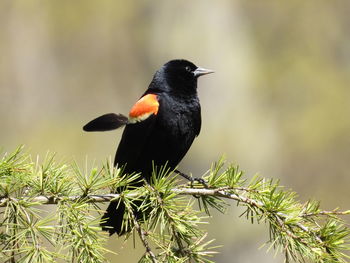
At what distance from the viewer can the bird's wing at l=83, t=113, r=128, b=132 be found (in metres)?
2.33

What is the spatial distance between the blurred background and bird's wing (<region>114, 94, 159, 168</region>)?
1.28 m

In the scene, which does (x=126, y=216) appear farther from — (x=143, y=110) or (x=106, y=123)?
(x=143, y=110)

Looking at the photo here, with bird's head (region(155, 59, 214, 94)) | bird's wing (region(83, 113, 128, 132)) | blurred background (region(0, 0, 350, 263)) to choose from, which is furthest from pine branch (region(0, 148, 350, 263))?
blurred background (region(0, 0, 350, 263))

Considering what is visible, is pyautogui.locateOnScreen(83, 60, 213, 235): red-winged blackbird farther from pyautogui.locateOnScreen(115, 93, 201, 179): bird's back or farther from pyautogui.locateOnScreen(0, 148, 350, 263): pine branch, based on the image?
pyautogui.locateOnScreen(0, 148, 350, 263): pine branch

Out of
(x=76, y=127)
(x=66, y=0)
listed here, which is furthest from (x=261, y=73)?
(x=66, y=0)

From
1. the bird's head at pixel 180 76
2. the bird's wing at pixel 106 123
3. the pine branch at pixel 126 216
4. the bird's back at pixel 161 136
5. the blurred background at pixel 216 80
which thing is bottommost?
the pine branch at pixel 126 216

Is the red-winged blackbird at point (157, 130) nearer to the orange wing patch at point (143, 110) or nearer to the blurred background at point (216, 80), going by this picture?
the orange wing patch at point (143, 110)

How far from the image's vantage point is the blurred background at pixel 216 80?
6.06 m

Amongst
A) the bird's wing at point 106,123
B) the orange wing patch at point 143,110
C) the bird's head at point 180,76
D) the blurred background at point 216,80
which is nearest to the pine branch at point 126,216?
the bird's wing at point 106,123

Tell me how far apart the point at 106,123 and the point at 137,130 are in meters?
0.31

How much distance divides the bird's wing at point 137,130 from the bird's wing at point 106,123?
0.11 metres

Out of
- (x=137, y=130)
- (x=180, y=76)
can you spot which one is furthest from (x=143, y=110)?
(x=180, y=76)

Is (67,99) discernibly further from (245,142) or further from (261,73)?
(245,142)

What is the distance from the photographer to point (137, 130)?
107 inches
